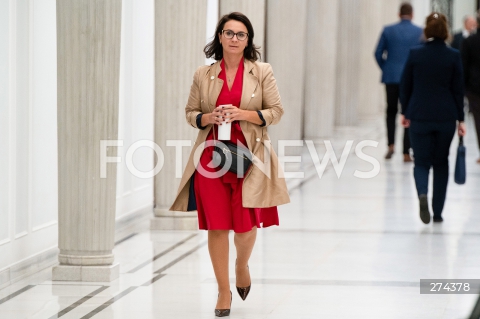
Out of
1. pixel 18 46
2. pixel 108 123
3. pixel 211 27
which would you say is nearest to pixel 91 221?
pixel 108 123

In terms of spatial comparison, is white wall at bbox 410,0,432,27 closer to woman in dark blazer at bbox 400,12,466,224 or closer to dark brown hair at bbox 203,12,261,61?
woman in dark blazer at bbox 400,12,466,224

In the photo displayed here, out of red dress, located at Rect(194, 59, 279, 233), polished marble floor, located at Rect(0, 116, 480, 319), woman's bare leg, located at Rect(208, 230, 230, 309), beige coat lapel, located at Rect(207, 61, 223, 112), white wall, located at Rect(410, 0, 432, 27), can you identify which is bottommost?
polished marble floor, located at Rect(0, 116, 480, 319)

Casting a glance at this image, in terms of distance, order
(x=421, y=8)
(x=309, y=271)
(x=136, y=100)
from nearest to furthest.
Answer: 1. (x=309, y=271)
2. (x=136, y=100)
3. (x=421, y=8)

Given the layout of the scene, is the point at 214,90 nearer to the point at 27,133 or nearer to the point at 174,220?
the point at 27,133

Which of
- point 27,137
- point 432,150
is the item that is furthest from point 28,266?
point 432,150

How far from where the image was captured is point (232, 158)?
604cm

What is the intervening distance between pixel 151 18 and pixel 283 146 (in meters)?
4.90

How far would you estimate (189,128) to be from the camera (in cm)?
952

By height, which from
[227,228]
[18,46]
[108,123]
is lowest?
[227,228]

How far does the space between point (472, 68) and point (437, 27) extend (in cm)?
453

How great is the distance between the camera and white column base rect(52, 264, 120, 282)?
7.38 meters

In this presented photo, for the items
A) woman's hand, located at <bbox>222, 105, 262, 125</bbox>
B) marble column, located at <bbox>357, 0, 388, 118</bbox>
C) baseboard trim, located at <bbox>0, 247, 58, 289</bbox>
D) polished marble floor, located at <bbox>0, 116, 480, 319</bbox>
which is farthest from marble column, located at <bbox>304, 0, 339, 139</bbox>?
woman's hand, located at <bbox>222, 105, 262, 125</bbox>

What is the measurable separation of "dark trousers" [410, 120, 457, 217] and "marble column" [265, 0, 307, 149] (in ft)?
16.8

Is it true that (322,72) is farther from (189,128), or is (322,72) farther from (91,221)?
(91,221)
